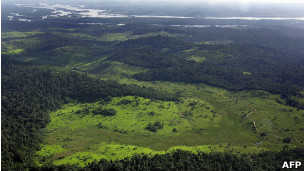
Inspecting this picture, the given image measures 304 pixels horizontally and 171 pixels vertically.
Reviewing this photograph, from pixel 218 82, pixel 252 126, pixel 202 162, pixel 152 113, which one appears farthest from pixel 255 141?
pixel 218 82

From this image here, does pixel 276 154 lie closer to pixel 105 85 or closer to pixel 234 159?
pixel 234 159

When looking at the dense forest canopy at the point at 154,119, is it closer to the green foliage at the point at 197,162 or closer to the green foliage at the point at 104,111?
the green foliage at the point at 197,162

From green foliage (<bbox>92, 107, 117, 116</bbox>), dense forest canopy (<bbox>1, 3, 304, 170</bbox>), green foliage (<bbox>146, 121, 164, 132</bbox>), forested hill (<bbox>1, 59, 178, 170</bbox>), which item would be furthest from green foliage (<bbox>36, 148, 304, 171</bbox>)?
green foliage (<bbox>92, 107, 117, 116</bbox>)

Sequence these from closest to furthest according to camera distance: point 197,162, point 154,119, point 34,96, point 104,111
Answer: point 197,162 < point 154,119 < point 104,111 < point 34,96

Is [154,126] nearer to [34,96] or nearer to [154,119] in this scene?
[154,119]

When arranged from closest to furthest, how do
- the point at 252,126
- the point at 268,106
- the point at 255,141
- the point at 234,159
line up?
the point at 234,159 → the point at 255,141 → the point at 252,126 → the point at 268,106

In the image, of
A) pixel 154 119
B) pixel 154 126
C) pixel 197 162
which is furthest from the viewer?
pixel 154 119

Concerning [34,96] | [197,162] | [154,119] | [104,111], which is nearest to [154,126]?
[154,119]

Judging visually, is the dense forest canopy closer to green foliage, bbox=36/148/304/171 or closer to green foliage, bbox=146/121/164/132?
green foliage, bbox=36/148/304/171
